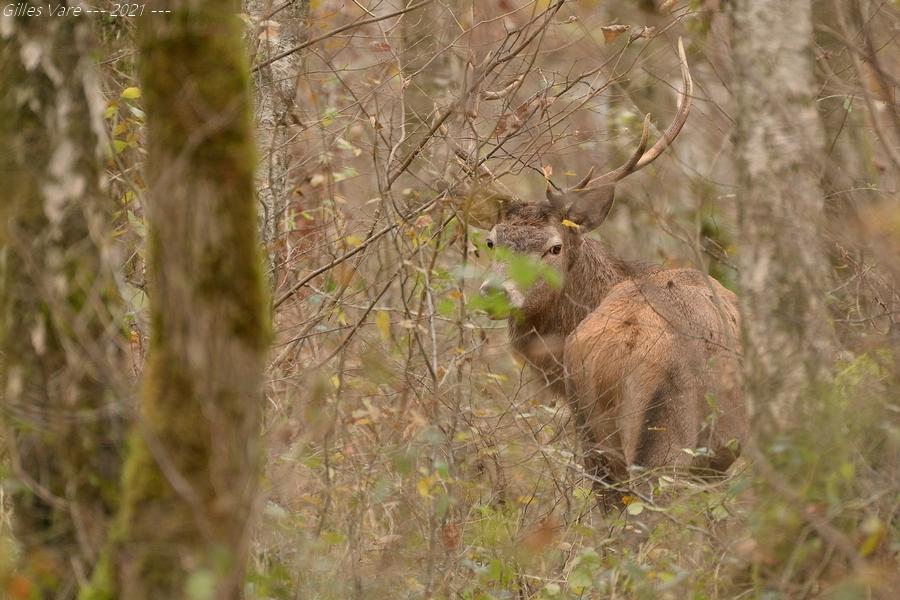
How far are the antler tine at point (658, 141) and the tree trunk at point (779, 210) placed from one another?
2.48m

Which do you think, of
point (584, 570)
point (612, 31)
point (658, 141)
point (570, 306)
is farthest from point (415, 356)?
point (658, 141)

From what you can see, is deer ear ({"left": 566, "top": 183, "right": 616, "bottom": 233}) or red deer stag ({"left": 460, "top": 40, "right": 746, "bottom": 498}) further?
deer ear ({"left": 566, "top": 183, "right": 616, "bottom": 233})

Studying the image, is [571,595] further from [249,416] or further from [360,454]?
[249,416]

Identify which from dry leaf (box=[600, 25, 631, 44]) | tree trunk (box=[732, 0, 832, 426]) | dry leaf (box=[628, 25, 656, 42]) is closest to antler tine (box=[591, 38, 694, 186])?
dry leaf (box=[628, 25, 656, 42])

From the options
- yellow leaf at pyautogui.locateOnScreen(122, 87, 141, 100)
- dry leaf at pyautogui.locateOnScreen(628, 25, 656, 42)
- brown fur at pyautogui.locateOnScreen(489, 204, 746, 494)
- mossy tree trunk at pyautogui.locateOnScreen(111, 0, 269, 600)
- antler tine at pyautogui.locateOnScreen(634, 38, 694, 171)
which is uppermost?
dry leaf at pyautogui.locateOnScreen(628, 25, 656, 42)

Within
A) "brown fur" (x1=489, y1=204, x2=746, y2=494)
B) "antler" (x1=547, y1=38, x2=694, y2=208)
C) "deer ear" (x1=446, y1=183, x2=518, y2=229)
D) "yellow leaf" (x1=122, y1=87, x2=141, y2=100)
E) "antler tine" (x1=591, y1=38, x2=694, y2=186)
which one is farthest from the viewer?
"deer ear" (x1=446, y1=183, x2=518, y2=229)

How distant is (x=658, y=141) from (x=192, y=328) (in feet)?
18.2

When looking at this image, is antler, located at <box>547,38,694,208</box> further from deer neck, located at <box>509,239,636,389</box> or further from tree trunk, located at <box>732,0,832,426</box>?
tree trunk, located at <box>732,0,832,426</box>

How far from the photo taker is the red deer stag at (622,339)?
6.93m

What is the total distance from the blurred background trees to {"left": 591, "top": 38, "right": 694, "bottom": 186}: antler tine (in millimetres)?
377

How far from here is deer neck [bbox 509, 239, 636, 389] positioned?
28.4 ft

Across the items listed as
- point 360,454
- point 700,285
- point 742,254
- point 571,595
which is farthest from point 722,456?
point 742,254

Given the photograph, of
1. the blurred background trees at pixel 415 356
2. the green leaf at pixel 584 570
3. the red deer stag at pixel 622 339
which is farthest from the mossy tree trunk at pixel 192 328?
the red deer stag at pixel 622 339

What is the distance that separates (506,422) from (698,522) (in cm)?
208
